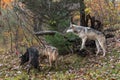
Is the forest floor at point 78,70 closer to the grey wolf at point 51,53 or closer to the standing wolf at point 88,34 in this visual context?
the grey wolf at point 51,53

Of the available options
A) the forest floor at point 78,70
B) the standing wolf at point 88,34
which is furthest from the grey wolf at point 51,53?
the standing wolf at point 88,34

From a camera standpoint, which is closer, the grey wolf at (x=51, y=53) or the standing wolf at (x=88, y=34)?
the grey wolf at (x=51, y=53)

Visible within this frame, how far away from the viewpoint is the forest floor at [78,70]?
11.6m

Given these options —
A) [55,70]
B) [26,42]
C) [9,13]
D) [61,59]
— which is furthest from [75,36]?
[9,13]

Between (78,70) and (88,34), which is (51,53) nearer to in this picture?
(78,70)

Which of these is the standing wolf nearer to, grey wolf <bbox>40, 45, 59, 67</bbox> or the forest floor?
the forest floor

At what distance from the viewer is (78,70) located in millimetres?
12805

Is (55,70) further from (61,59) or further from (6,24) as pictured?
(6,24)

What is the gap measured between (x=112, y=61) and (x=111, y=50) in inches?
83.6

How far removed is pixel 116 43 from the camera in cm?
1622

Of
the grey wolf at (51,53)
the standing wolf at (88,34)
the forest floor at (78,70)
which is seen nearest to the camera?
the forest floor at (78,70)

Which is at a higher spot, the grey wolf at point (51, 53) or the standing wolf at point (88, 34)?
the standing wolf at point (88, 34)

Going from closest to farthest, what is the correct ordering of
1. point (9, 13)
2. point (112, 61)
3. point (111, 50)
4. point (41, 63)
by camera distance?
point (112, 61) < point (41, 63) < point (111, 50) < point (9, 13)

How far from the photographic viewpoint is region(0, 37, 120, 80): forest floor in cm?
1157
